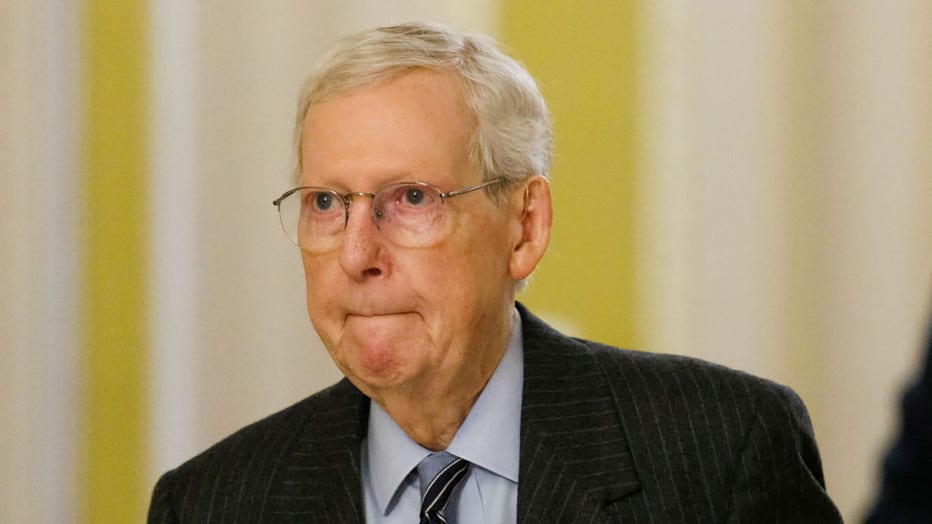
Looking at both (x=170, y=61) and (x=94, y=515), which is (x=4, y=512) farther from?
(x=170, y=61)

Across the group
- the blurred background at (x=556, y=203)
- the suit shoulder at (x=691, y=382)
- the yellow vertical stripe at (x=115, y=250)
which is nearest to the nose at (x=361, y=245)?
the suit shoulder at (x=691, y=382)

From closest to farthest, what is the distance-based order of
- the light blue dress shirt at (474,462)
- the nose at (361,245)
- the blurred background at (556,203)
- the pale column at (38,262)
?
the nose at (361,245) < the light blue dress shirt at (474,462) < the blurred background at (556,203) < the pale column at (38,262)

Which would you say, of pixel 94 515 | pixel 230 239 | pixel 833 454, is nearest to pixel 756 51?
pixel 833 454

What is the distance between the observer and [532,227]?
1.98 meters

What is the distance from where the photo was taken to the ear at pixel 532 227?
194 cm

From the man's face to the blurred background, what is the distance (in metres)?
1.30

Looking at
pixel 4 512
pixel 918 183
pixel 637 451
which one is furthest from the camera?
pixel 4 512

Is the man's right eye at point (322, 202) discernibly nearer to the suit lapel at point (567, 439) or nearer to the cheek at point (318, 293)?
the cheek at point (318, 293)

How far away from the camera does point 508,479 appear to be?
1907 millimetres

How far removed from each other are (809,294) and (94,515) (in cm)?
200

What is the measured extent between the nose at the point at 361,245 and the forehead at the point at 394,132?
0.13ft

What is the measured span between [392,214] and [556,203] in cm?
139

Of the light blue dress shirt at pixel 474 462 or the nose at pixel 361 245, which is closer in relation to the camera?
the nose at pixel 361 245

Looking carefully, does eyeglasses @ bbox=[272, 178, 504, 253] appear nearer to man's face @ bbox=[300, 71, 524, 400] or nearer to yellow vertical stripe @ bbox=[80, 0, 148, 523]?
man's face @ bbox=[300, 71, 524, 400]
